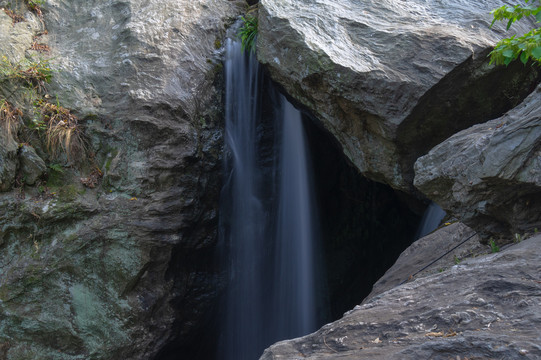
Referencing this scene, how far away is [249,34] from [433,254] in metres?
3.62

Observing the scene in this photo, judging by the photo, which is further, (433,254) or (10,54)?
(10,54)

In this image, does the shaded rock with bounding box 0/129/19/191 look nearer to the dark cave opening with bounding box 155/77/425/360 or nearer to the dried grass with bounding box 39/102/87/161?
the dried grass with bounding box 39/102/87/161

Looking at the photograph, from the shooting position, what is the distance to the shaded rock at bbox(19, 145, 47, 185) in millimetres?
5207

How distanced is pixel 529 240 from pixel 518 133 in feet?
2.46

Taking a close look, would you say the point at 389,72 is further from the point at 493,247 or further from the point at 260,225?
the point at 260,225

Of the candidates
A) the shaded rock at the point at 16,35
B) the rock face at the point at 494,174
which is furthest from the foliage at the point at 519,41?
the shaded rock at the point at 16,35

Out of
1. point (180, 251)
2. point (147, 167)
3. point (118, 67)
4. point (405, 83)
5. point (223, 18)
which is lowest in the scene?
point (180, 251)

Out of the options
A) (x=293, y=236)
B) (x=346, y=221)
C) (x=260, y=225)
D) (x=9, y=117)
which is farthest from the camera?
(x=346, y=221)

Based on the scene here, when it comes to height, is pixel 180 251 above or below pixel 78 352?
above

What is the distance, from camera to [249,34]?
6.36 metres

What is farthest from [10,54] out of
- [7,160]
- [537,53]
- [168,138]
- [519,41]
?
[537,53]

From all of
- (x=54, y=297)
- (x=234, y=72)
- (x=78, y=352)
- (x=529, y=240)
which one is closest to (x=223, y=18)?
(x=234, y=72)

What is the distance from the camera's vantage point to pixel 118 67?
18.9 ft

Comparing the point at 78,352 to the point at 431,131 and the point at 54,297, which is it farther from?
the point at 431,131
